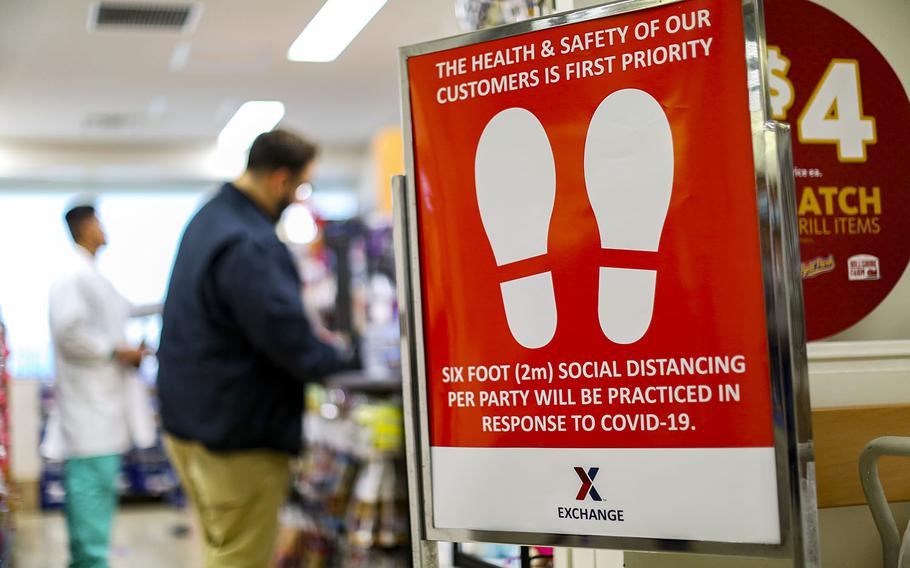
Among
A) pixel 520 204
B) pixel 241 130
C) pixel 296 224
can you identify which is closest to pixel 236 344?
pixel 520 204

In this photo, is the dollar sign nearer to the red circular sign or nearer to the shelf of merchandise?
the red circular sign

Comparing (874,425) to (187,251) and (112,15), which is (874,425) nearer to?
(187,251)

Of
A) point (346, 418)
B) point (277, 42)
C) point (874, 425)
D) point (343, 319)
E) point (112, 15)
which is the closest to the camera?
point (874, 425)

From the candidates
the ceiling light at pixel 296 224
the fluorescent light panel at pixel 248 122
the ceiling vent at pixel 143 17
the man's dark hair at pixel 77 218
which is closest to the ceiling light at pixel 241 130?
the fluorescent light panel at pixel 248 122

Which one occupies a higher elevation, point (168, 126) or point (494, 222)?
point (168, 126)

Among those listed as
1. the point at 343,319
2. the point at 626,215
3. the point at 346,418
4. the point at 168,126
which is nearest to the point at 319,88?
the point at 168,126

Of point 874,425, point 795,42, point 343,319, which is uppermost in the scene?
point 795,42

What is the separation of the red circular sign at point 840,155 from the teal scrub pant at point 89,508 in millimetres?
2913

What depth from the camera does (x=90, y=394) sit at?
379 cm

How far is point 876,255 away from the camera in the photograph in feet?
6.11

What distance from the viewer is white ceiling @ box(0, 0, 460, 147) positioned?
5699mm

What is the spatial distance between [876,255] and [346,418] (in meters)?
2.45

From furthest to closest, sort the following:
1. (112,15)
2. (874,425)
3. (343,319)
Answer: (112,15) → (343,319) → (874,425)

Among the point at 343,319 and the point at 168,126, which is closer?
the point at 343,319
